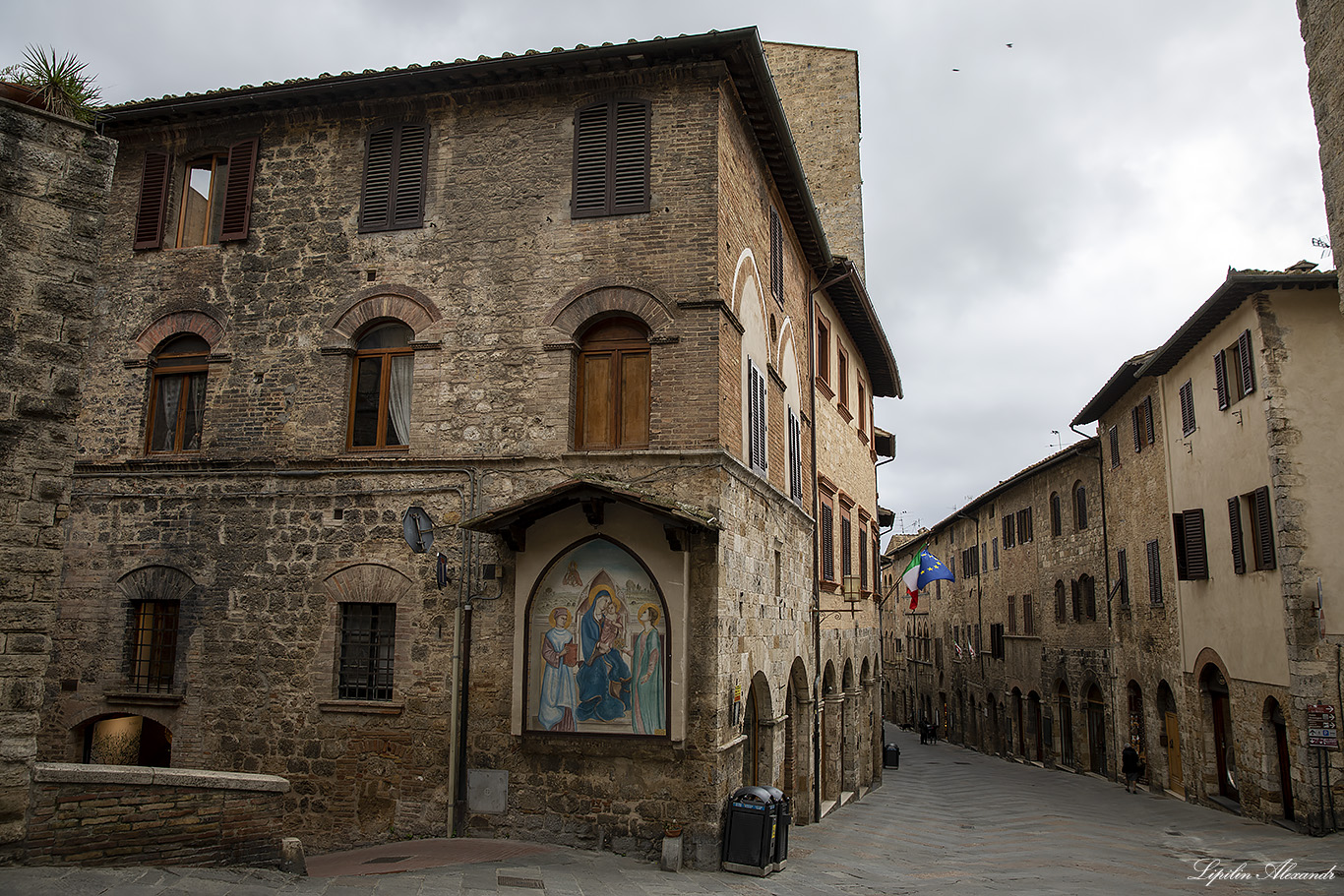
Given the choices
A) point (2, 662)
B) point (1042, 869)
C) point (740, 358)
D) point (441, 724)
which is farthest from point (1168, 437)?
point (2, 662)

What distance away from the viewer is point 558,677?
10656mm

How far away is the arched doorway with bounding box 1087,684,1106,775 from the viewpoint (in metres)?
27.8

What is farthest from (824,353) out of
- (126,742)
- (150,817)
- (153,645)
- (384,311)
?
(150,817)

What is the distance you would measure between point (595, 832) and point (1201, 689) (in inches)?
609

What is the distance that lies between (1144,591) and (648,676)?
17937mm

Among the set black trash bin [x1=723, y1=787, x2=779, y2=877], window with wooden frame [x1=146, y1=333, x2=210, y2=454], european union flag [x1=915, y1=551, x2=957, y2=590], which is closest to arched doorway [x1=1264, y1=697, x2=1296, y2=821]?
european union flag [x1=915, y1=551, x2=957, y2=590]

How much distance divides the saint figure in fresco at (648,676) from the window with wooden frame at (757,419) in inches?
116

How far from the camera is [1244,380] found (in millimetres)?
17703

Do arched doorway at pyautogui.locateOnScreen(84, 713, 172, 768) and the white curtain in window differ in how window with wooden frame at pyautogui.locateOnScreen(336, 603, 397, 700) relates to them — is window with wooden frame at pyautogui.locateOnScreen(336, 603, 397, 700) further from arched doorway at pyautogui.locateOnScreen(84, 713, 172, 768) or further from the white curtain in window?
arched doorway at pyautogui.locateOnScreen(84, 713, 172, 768)

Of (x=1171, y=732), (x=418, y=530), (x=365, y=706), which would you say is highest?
(x=418, y=530)

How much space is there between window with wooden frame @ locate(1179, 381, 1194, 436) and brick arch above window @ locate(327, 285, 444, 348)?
16.4 m

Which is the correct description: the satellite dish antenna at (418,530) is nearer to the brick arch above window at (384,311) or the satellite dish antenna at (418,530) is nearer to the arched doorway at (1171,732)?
the brick arch above window at (384,311)

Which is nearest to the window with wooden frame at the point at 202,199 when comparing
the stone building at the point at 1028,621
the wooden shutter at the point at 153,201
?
the wooden shutter at the point at 153,201

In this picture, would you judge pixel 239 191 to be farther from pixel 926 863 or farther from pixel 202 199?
pixel 926 863
